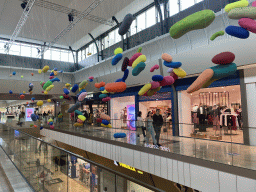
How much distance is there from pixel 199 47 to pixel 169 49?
250 centimetres

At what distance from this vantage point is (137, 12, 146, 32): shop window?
14.3m

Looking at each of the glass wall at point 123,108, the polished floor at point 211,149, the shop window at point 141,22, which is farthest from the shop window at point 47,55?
the polished floor at point 211,149

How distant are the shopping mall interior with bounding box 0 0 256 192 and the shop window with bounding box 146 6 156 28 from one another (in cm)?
9

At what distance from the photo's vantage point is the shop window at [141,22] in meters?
14.3

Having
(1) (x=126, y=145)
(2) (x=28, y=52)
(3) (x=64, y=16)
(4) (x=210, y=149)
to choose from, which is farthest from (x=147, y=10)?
(2) (x=28, y=52)

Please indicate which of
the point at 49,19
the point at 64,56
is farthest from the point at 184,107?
the point at 64,56

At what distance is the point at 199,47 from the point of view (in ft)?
31.5

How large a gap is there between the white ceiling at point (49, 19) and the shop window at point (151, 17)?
183cm

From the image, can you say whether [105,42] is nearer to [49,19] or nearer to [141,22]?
[141,22]

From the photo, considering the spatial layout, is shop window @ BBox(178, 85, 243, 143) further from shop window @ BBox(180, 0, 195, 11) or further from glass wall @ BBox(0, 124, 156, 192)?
glass wall @ BBox(0, 124, 156, 192)

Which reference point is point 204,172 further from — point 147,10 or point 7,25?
point 7,25

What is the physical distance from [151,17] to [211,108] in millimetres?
7210

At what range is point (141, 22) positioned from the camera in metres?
14.6

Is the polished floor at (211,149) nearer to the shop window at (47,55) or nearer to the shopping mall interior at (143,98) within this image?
the shopping mall interior at (143,98)
